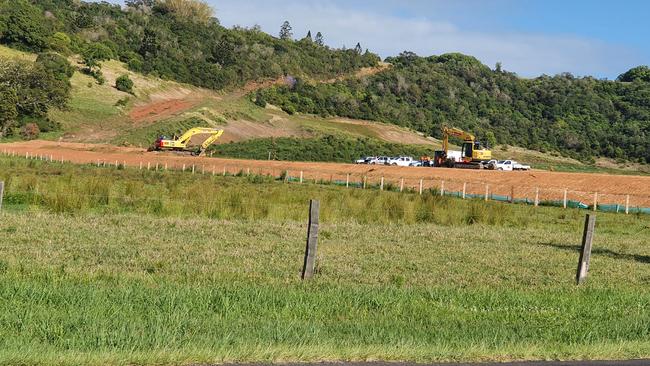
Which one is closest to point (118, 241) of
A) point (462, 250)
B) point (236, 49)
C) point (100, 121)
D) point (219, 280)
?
point (219, 280)

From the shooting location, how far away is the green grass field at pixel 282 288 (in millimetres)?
9203

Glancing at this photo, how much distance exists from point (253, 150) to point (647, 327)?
273 feet

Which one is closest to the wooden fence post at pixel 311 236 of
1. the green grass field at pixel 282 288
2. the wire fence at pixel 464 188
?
the green grass field at pixel 282 288

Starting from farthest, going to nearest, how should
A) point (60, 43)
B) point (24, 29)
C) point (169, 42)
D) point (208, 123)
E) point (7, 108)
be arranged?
point (169, 42) → point (60, 43) → point (24, 29) → point (208, 123) → point (7, 108)

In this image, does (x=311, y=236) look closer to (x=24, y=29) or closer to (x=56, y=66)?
(x=56, y=66)

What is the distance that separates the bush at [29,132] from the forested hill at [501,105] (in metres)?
44.3

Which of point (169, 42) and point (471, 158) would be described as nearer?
point (471, 158)

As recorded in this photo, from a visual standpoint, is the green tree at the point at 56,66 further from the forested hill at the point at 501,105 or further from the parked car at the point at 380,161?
the parked car at the point at 380,161

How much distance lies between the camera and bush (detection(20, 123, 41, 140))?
291ft

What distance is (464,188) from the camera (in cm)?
4581

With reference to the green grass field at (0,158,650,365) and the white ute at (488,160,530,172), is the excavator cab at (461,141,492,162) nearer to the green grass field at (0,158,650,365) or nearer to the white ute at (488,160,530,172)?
the white ute at (488,160,530,172)

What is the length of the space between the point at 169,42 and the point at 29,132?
202 feet

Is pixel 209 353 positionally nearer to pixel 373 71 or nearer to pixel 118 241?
pixel 118 241

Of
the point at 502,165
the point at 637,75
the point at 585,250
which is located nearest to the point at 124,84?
the point at 502,165
